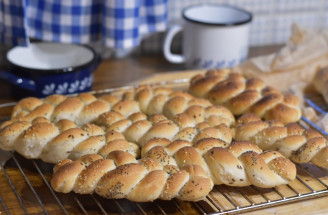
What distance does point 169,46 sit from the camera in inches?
72.4

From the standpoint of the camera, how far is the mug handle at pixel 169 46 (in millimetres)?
1798

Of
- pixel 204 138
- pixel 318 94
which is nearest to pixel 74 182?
pixel 204 138

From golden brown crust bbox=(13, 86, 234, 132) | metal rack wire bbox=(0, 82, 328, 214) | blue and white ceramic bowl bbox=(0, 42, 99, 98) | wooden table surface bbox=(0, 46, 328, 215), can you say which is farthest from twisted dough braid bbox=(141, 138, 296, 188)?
wooden table surface bbox=(0, 46, 328, 215)

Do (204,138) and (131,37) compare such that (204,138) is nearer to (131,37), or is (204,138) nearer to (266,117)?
(266,117)

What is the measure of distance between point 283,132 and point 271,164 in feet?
0.49

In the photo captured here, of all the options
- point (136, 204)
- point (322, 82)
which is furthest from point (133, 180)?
point (322, 82)

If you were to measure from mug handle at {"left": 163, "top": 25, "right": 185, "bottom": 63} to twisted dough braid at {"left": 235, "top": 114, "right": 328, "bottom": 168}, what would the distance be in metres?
0.57

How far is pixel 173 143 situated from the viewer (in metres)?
1.14

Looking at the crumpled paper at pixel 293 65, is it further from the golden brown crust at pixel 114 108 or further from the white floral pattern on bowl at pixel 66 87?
the white floral pattern on bowl at pixel 66 87

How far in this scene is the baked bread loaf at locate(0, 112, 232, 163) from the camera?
45.5 inches

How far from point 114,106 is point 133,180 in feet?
1.16

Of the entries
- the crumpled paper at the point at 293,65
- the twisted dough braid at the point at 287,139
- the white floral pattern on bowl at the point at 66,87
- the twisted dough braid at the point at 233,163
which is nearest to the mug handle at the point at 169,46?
the crumpled paper at the point at 293,65

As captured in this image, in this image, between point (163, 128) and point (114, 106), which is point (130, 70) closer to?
point (114, 106)

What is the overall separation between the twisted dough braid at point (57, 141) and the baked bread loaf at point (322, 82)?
623mm
